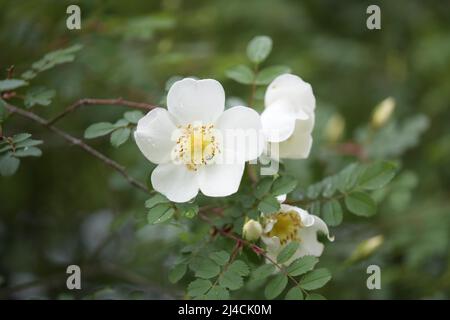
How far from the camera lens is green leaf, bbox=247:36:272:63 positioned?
1.58 m

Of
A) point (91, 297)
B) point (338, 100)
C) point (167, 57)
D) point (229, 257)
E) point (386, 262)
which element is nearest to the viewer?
point (229, 257)

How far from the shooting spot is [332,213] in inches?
54.4

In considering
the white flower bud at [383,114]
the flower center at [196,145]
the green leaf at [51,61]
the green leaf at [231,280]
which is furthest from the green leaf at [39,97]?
the white flower bud at [383,114]

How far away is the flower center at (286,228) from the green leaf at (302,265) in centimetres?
6

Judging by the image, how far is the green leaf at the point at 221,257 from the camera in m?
1.26

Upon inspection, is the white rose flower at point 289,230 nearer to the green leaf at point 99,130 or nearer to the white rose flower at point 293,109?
the white rose flower at point 293,109

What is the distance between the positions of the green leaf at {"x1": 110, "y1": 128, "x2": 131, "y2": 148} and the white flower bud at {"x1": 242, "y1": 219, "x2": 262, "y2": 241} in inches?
11.6

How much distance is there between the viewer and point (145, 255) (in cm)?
204

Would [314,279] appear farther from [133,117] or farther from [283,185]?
[133,117]

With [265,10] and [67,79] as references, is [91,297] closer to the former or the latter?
[67,79]

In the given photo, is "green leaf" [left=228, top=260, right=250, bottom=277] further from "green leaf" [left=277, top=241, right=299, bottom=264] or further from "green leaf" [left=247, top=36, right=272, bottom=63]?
"green leaf" [left=247, top=36, right=272, bottom=63]

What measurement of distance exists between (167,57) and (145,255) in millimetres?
600

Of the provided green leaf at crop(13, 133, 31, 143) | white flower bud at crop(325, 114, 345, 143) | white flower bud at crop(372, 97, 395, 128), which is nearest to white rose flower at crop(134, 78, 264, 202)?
green leaf at crop(13, 133, 31, 143)
